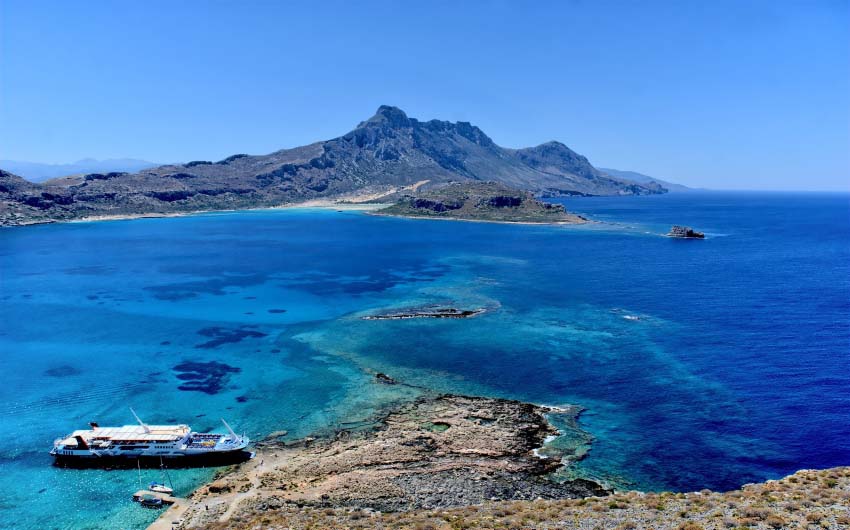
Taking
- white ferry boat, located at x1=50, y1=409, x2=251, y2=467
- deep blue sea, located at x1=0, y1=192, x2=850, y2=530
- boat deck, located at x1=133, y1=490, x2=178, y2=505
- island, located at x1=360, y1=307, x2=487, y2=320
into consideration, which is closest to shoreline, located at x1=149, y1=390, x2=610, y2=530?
boat deck, located at x1=133, y1=490, x2=178, y2=505

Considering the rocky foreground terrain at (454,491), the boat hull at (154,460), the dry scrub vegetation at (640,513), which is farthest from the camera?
the boat hull at (154,460)

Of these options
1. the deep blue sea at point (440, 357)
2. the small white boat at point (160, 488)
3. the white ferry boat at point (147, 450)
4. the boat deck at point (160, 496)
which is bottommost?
the boat deck at point (160, 496)

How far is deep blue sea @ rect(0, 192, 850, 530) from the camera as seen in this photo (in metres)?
46.8

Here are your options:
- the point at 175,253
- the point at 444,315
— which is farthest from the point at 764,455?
the point at 175,253

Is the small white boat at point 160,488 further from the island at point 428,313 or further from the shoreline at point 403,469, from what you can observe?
the island at point 428,313

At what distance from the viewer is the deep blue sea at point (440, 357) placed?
153 ft

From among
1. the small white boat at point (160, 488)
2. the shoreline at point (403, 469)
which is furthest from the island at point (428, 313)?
the small white boat at point (160, 488)

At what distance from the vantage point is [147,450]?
1886 inches

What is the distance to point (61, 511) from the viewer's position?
41.0 m

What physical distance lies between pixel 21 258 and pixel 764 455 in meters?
183

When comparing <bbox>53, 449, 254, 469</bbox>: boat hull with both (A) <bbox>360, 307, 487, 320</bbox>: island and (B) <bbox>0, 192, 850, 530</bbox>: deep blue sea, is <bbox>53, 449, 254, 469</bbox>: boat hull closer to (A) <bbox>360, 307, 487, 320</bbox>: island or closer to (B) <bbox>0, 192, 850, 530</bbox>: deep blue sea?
(B) <bbox>0, 192, 850, 530</bbox>: deep blue sea

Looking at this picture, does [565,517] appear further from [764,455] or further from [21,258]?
[21,258]

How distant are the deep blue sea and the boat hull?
1269 mm

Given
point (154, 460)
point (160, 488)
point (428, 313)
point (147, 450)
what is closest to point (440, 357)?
point (428, 313)
